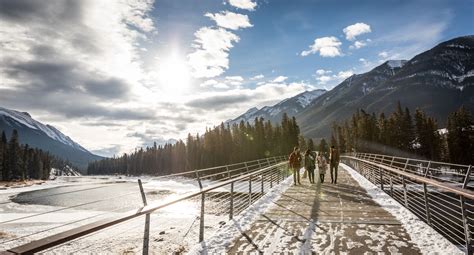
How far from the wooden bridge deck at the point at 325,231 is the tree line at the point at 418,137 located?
177 feet

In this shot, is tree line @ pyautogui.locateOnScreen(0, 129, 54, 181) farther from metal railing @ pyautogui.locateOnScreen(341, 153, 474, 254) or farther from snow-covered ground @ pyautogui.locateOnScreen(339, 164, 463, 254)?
snow-covered ground @ pyautogui.locateOnScreen(339, 164, 463, 254)

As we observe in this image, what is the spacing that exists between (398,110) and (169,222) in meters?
61.0

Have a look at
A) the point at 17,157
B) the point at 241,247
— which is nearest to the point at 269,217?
the point at 241,247

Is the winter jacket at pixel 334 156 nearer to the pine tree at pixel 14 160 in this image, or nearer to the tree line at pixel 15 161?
the tree line at pixel 15 161

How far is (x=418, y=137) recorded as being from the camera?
66.8 meters

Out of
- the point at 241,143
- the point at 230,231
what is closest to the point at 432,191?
the point at 230,231

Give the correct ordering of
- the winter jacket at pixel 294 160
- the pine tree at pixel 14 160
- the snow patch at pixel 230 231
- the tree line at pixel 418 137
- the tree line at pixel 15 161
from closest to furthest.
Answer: the snow patch at pixel 230 231 → the winter jacket at pixel 294 160 → the tree line at pixel 418 137 → the tree line at pixel 15 161 → the pine tree at pixel 14 160

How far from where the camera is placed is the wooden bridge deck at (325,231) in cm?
627

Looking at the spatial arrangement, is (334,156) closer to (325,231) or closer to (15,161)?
(325,231)

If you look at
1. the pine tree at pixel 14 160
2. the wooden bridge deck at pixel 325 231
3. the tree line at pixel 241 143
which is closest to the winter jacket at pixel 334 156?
the wooden bridge deck at pixel 325 231

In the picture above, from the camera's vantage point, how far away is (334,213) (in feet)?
32.2

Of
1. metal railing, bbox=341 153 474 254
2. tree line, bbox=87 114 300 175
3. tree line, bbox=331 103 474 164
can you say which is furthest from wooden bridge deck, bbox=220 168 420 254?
tree line, bbox=87 114 300 175

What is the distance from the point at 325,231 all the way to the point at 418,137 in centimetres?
6985

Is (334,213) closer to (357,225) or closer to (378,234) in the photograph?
(357,225)
